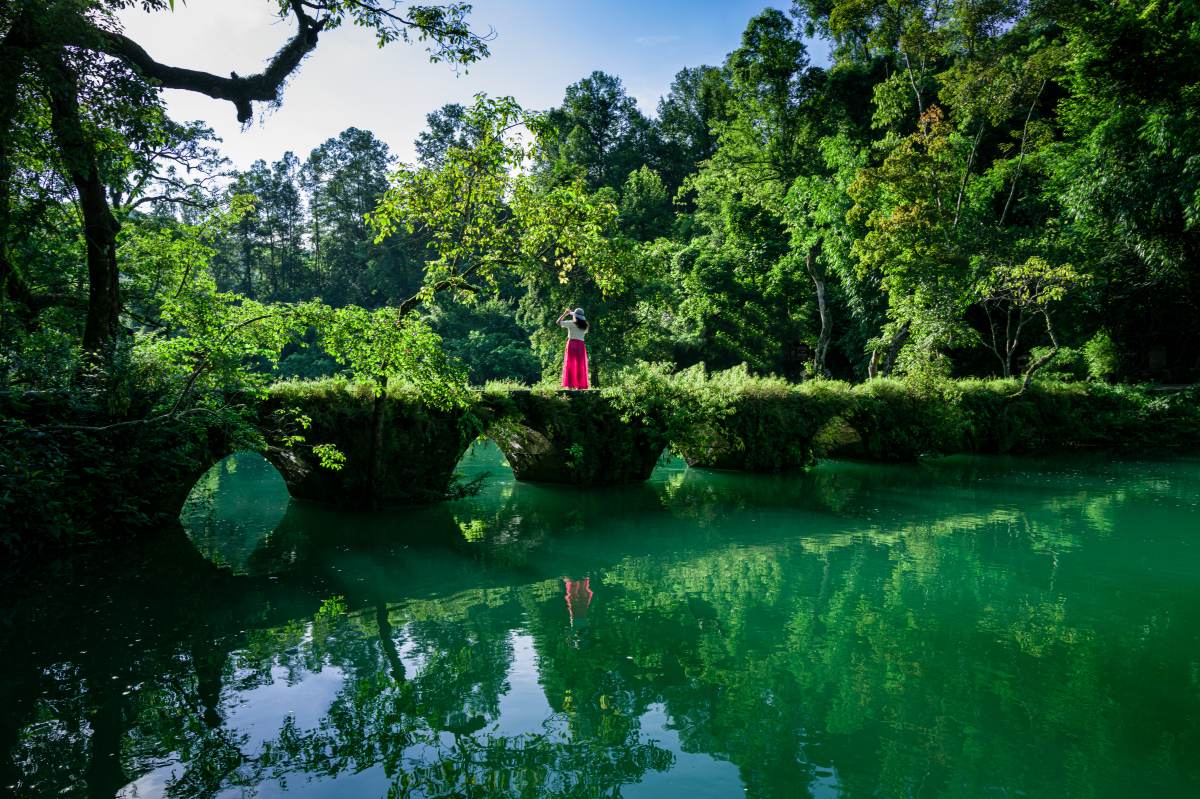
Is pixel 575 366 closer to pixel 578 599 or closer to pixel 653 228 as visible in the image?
pixel 578 599

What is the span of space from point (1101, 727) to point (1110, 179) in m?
20.8

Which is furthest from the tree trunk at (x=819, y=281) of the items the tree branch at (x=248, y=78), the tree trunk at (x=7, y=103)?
the tree trunk at (x=7, y=103)

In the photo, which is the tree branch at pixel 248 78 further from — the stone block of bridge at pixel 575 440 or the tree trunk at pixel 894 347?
the tree trunk at pixel 894 347

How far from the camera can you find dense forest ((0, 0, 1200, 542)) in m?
7.38

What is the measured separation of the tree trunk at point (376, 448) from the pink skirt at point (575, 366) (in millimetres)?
4451

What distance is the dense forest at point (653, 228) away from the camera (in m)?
7.38

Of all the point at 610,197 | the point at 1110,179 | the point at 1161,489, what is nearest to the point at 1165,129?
the point at 1110,179

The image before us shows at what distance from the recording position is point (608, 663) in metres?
4.67

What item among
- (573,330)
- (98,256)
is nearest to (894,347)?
(573,330)

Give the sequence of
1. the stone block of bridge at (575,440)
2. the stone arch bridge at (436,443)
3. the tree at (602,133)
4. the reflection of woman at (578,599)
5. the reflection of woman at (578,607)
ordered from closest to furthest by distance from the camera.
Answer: the reflection of woman at (578,607) < the reflection of woman at (578,599) < the stone arch bridge at (436,443) < the stone block of bridge at (575,440) < the tree at (602,133)

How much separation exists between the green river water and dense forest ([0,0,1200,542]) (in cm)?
203

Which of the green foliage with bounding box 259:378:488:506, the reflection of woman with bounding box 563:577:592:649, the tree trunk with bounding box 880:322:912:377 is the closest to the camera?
the reflection of woman with bounding box 563:577:592:649

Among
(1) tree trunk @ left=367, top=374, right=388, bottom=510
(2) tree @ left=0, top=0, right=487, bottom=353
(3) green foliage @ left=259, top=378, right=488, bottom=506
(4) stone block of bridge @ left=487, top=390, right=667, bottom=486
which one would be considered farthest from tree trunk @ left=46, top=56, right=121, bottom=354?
(4) stone block of bridge @ left=487, top=390, right=667, bottom=486

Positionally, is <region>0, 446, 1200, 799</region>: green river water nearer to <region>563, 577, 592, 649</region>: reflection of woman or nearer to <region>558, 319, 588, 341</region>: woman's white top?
<region>563, 577, 592, 649</region>: reflection of woman
